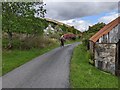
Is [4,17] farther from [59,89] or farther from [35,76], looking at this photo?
[59,89]

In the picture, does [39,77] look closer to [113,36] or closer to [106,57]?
[106,57]

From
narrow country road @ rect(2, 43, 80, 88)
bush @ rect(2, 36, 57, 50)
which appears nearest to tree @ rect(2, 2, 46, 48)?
bush @ rect(2, 36, 57, 50)

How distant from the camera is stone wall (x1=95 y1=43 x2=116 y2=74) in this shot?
15043 mm

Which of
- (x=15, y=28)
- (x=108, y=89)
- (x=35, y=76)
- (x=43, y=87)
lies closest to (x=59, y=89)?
(x=43, y=87)

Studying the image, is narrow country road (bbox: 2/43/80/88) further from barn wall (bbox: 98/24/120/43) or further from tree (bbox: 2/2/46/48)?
tree (bbox: 2/2/46/48)

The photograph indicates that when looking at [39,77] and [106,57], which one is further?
[106,57]

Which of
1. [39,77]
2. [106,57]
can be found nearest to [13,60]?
[39,77]

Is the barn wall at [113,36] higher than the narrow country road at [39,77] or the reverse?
higher

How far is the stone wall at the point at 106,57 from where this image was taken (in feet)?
49.4

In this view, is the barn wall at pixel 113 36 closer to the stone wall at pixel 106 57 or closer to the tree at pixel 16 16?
the stone wall at pixel 106 57

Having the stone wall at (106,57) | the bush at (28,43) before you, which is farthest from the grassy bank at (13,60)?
the stone wall at (106,57)

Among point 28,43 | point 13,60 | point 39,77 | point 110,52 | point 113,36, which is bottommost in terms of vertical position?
point 39,77

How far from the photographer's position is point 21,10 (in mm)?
25062

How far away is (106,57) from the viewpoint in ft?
50.4
